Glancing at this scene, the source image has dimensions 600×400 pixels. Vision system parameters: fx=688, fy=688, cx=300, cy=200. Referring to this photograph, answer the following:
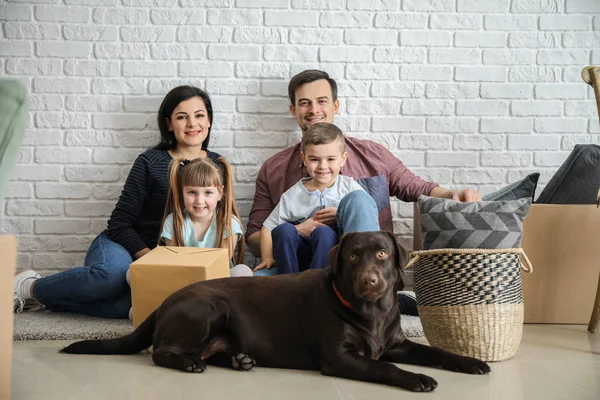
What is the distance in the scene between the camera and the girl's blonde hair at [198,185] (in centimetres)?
303

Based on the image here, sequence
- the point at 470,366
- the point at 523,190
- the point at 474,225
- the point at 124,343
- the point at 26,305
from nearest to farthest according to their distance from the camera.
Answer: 1. the point at 470,366
2. the point at 124,343
3. the point at 474,225
4. the point at 523,190
5. the point at 26,305

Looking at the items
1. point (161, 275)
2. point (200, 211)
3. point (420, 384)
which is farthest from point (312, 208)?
point (420, 384)

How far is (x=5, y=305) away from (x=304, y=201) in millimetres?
1626

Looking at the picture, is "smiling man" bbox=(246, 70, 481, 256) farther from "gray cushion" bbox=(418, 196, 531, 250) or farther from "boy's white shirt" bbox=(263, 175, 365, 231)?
"gray cushion" bbox=(418, 196, 531, 250)

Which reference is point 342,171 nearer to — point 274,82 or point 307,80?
point 307,80

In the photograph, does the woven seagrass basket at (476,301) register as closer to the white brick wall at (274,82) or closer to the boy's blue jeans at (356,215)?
the boy's blue jeans at (356,215)

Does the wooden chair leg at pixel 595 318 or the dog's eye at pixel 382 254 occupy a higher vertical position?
the dog's eye at pixel 382 254

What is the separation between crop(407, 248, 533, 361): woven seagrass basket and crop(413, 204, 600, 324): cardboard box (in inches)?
27.2

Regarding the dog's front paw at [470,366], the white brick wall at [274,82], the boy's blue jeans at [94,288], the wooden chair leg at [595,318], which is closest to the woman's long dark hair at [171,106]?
the white brick wall at [274,82]

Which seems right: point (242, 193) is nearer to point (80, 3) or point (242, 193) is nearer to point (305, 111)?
point (305, 111)

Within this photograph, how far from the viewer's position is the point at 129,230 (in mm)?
3305

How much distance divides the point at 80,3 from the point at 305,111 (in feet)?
4.30

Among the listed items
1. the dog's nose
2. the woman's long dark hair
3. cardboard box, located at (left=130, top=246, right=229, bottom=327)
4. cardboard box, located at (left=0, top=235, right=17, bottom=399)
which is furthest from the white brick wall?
cardboard box, located at (left=0, top=235, right=17, bottom=399)

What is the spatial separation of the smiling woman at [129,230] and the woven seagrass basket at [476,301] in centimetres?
143
